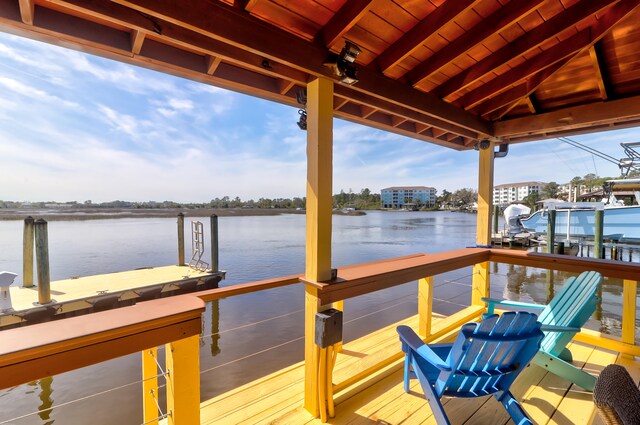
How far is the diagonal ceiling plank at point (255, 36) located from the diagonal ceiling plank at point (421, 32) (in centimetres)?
13

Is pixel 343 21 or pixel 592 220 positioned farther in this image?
pixel 592 220

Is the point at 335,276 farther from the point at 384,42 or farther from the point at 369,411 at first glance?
the point at 384,42

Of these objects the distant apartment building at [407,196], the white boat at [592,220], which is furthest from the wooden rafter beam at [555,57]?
the distant apartment building at [407,196]

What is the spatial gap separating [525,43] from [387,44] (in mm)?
1013

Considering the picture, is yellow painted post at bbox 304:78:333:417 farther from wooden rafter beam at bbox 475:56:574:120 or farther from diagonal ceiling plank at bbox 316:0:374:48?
wooden rafter beam at bbox 475:56:574:120

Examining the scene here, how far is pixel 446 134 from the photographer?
370 cm

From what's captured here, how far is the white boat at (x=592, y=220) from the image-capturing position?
1152 centimetres

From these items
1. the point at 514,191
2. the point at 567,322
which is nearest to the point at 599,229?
the point at 567,322

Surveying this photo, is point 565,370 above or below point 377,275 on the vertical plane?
below

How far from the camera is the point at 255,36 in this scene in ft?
5.08

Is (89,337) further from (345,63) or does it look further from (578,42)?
(578,42)

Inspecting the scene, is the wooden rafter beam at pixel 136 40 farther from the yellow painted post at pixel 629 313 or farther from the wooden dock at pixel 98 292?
the wooden dock at pixel 98 292

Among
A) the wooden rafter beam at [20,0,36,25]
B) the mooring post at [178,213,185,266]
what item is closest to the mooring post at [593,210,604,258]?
the wooden rafter beam at [20,0,36,25]

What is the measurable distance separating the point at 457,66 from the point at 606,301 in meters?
9.92
